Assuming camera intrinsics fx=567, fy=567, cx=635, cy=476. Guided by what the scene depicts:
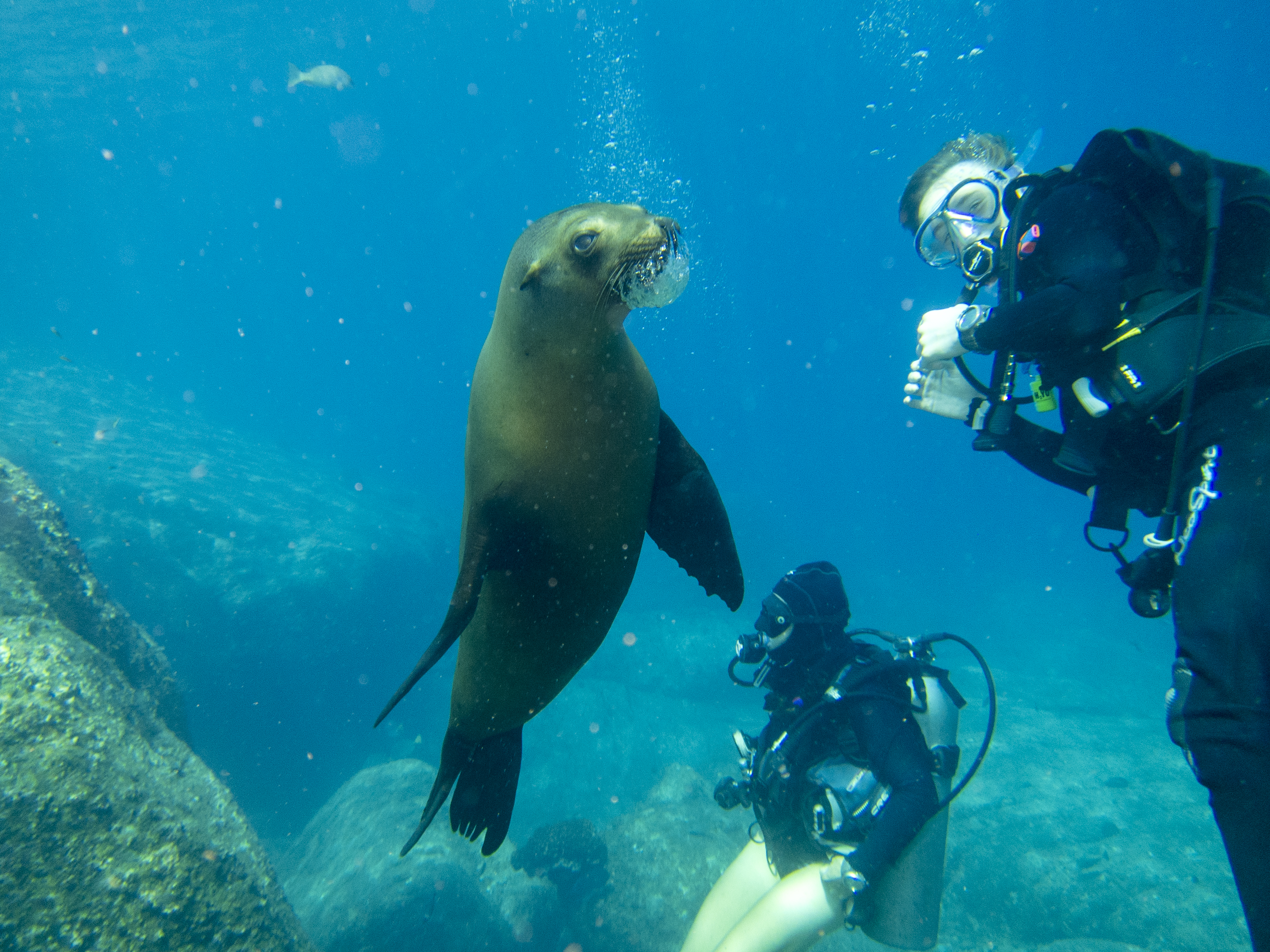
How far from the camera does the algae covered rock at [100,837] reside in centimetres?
272

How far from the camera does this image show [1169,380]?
1.77 meters

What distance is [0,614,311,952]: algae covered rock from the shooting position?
2.72 metres

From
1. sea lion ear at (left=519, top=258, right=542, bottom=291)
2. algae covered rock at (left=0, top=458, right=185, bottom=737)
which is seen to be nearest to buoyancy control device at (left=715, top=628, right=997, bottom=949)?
sea lion ear at (left=519, top=258, right=542, bottom=291)

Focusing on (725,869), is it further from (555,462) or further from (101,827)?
(555,462)

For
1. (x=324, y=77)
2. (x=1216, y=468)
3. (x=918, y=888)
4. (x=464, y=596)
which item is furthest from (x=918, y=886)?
(x=324, y=77)

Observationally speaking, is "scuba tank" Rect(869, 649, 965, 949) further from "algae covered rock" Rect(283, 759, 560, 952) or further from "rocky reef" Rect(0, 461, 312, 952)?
"algae covered rock" Rect(283, 759, 560, 952)

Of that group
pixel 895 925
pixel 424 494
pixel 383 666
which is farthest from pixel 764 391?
pixel 895 925

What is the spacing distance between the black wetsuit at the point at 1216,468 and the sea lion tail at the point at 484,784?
6.35 feet

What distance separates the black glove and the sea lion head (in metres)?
3.68

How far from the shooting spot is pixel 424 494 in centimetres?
3338

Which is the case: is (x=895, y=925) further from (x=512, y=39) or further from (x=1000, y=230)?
(x=512, y=39)

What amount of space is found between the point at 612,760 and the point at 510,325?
40.4 feet

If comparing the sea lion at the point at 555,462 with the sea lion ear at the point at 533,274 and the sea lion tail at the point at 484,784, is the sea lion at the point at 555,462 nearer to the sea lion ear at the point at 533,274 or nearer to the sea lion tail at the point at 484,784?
the sea lion ear at the point at 533,274

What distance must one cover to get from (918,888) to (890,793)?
0.75 m
